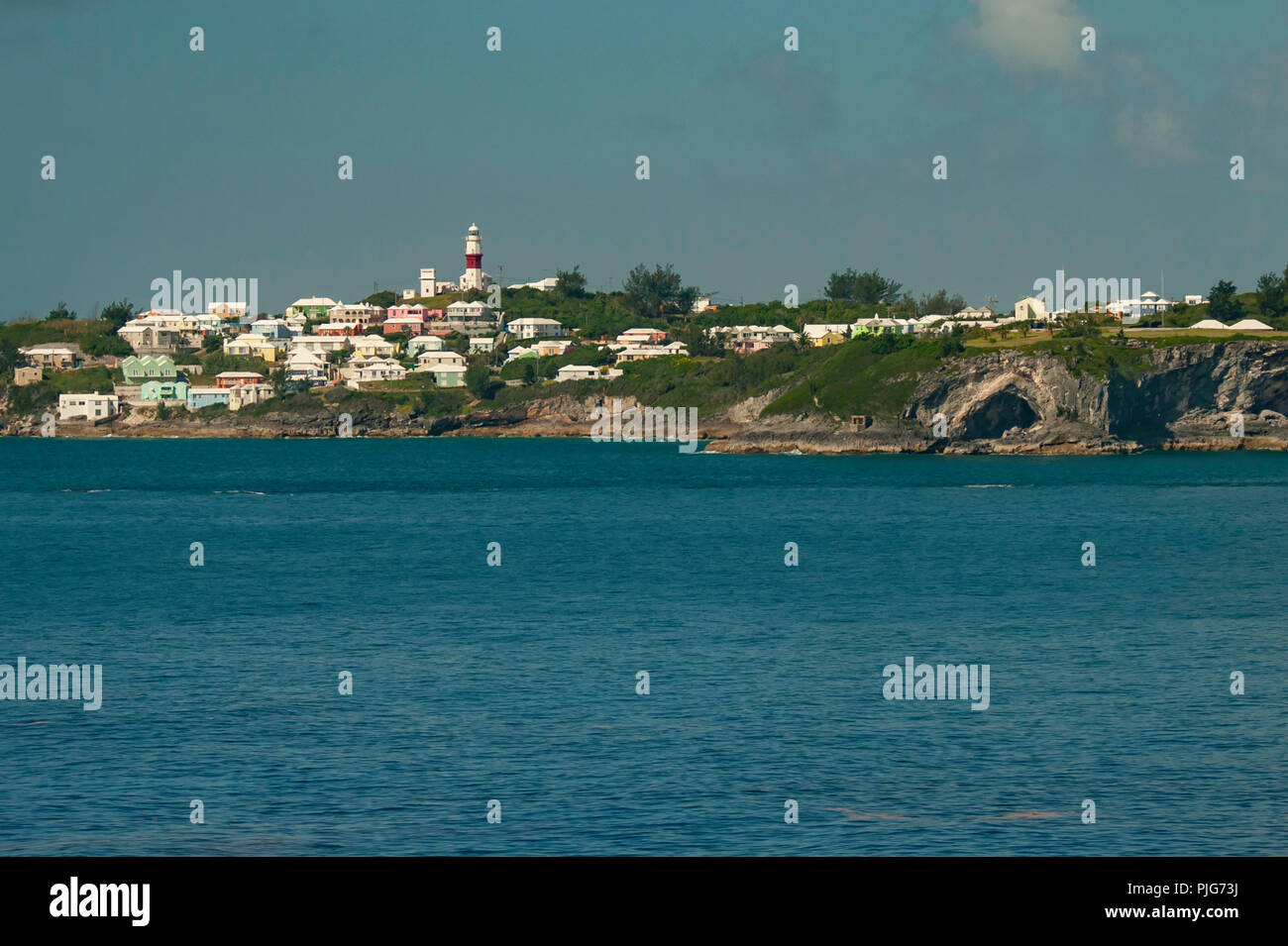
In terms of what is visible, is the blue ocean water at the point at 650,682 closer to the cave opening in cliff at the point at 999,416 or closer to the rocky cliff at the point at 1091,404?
the rocky cliff at the point at 1091,404

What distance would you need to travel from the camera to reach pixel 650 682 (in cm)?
3353

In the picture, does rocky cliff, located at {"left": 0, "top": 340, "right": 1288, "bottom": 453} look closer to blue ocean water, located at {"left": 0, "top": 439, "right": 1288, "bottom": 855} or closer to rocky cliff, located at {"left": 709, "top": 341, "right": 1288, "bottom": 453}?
rocky cliff, located at {"left": 709, "top": 341, "right": 1288, "bottom": 453}

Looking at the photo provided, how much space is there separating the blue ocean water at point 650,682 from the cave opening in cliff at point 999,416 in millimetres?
58388

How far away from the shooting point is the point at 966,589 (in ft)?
173

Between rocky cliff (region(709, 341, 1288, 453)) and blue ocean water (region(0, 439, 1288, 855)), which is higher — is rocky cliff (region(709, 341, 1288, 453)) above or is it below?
above

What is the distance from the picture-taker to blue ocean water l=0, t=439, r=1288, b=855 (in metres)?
22.0

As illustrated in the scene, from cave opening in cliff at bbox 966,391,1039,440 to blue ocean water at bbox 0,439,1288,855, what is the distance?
58388 mm

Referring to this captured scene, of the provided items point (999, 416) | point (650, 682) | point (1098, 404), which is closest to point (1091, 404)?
point (1098, 404)

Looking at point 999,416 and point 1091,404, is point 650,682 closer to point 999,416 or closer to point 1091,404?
point 1091,404

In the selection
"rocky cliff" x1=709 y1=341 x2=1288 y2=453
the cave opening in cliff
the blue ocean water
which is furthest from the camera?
the cave opening in cliff

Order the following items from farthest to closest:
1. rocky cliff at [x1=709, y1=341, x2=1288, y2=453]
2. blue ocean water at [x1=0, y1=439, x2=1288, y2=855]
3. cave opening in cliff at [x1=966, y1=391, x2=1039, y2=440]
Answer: cave opening in cliff at [x1=966, y1=391, x2=1039, y2=440] < rocky cliff at [x1=709, y1=341, x2=1288, y2=453] < blue ocean water at [x1=0, y1=439, x2=1288, y2=855]

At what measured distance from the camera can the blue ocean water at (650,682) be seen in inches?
866

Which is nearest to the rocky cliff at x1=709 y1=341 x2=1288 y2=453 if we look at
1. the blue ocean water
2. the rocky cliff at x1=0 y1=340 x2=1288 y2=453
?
the rocky cliff at x1=0 y1=340 x2=1288 y2=453

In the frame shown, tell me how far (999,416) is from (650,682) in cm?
11616
